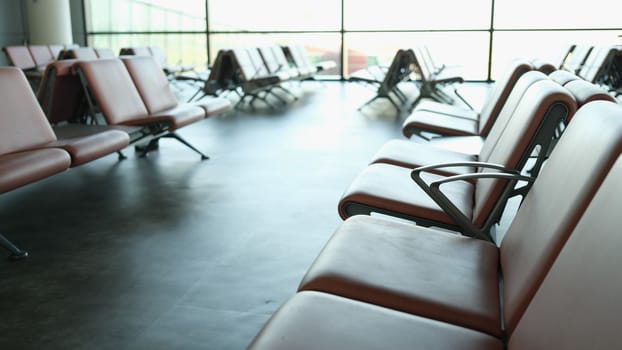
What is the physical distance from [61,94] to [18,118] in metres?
0.87

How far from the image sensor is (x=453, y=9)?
1189cm

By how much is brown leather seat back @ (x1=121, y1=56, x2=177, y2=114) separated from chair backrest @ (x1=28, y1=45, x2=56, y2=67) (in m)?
5.69

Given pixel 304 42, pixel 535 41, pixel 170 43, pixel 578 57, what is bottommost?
pixel 170 43

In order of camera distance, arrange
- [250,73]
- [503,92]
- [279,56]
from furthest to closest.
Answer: [279,56], [250,73], [503,92]

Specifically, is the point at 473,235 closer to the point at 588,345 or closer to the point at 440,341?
the point at 440,341

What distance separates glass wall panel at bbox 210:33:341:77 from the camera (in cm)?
1234

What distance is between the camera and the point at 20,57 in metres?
9.58

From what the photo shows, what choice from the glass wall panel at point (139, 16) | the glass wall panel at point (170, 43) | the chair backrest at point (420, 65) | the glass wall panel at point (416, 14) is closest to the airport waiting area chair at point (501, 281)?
the chair backrest at point (420, 65)

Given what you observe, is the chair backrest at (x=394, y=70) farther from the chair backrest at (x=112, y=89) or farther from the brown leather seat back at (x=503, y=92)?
the chair backrest at (x=112, y=89)

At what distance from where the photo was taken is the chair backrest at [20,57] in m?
9.34

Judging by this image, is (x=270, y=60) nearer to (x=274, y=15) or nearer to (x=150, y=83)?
(x=274, y=15)

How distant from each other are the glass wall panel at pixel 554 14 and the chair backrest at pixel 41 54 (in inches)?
303

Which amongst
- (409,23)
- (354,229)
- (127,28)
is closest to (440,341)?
(354,229)

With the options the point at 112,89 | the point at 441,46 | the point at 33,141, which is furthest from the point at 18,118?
the point at 441,46
